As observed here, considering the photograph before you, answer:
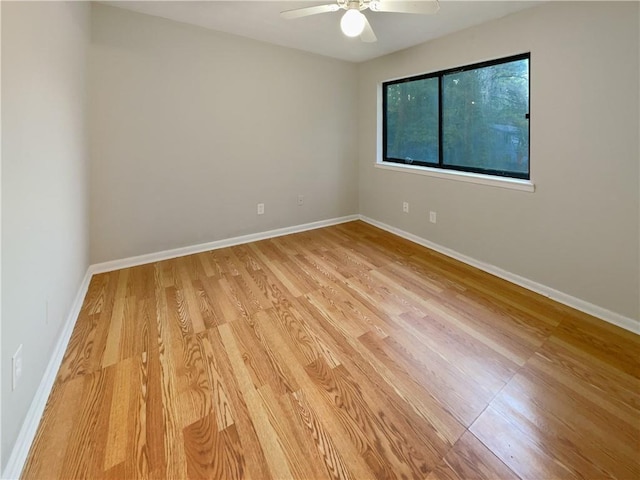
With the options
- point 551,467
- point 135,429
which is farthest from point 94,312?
point 551,467

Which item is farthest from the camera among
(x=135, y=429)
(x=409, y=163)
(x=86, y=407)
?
(x=409, y=163)

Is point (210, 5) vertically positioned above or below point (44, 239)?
above

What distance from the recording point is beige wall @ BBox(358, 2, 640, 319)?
200 centimetres

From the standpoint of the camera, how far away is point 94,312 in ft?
7.34

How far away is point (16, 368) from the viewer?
3.86 ft

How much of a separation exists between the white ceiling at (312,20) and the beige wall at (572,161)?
0.67 ft

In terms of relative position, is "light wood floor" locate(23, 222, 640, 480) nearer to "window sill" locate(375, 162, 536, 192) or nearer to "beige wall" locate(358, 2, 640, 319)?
"beige wall" locate(358, 2, 640, 319)

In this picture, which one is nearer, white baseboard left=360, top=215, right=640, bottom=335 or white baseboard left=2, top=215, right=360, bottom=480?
white baseboard left=2, top=215, right=360, bottom=480

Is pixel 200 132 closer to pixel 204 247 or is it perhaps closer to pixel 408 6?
pixel 204 247

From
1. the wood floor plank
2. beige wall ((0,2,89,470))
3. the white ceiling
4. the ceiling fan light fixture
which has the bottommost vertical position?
the wood floor plank

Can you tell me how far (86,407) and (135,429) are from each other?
0.31 m

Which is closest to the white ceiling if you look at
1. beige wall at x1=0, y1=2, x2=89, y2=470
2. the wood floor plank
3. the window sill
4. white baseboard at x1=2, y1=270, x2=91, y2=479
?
beige wall at x1=0, y1=2, x2=89, y2=470

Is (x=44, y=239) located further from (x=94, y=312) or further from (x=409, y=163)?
(x=409, y=163)

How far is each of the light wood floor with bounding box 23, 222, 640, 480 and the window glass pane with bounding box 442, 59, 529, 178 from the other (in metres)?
1.18
